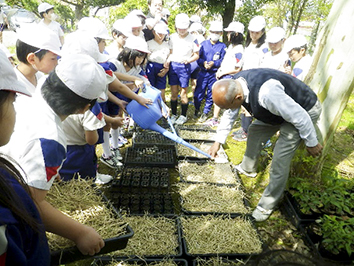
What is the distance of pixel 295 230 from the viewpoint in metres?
2.65

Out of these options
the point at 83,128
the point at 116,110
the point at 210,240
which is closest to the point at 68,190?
the point at 83,128

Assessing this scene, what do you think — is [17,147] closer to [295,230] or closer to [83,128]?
[83,128]

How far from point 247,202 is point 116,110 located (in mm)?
2257

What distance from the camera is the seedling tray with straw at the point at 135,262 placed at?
195cm

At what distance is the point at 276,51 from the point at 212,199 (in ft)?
9.18

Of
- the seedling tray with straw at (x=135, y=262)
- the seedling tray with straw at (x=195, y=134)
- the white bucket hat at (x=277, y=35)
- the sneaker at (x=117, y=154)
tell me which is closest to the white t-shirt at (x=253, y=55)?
the white bucket hat at (x=277, y=35)

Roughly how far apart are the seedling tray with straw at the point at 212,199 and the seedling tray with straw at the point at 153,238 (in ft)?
0.97

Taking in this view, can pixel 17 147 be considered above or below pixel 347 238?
above

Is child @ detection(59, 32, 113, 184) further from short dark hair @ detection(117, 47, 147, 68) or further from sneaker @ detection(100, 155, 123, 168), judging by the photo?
sneaker @ detection(100, 155, 123, 168)

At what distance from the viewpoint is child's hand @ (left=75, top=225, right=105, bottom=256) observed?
4.03ft

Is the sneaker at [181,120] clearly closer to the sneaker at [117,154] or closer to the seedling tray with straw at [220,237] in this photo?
the sneaker at [117,154]

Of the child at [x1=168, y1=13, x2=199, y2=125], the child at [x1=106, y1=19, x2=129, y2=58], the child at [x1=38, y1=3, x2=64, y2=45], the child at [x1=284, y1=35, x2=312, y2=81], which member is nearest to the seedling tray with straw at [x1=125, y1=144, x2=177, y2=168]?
the child at [x1=168, y1=13, x2=199, y2=125]

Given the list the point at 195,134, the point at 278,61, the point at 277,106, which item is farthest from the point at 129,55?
the point at 278,61

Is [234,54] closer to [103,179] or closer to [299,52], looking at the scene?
[299,52]
